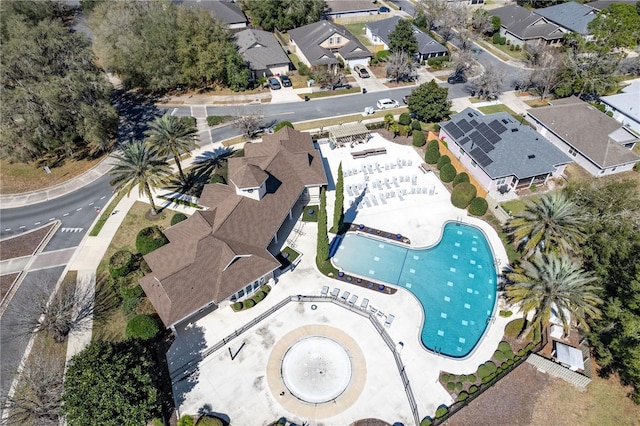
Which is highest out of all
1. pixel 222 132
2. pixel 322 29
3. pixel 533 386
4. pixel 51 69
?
pixel 51 69

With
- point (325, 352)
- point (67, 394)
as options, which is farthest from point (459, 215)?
point (67, 394)

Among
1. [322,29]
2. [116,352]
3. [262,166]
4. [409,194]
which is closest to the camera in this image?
[116,352]

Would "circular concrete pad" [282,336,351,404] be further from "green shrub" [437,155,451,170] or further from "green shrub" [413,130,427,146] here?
"green shrub" [413,130,427,146]

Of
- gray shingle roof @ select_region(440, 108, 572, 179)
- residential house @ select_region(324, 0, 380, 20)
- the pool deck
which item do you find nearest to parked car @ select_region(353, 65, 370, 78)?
gray shingle roof @ select_region(440, 108, 572, 179)

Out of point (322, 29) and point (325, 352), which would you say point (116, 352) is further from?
point (322, 29)

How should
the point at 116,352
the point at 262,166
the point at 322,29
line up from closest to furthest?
the point at 116,352, the point at 262,166, the point at 322,29

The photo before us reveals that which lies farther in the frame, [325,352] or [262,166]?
[262,166]
